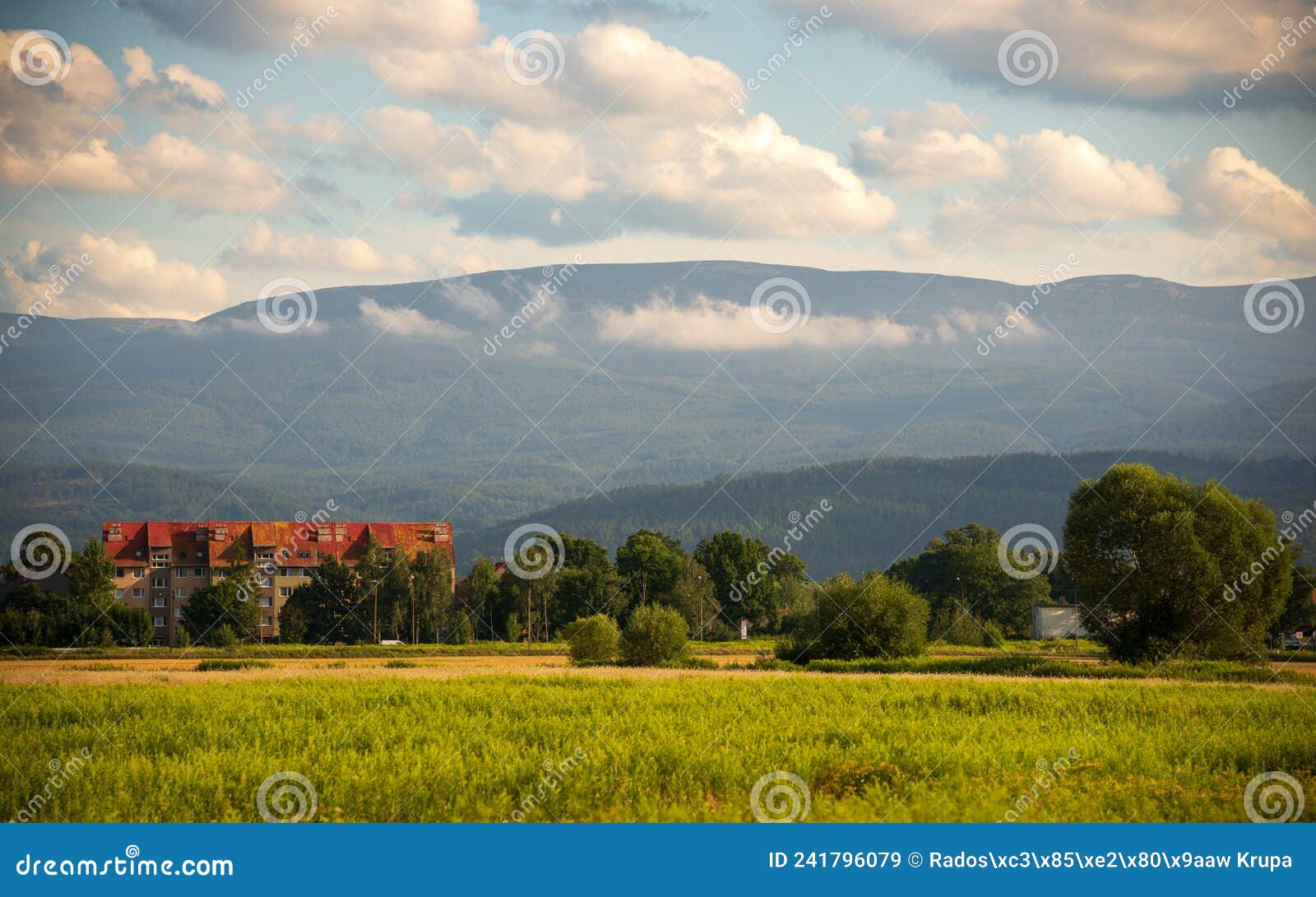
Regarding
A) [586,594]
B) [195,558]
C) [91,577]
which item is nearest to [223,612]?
[91,577]

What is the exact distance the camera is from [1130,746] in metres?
26.6

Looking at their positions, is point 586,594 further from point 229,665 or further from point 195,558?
point 229,665

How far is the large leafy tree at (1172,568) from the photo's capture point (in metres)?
52.1

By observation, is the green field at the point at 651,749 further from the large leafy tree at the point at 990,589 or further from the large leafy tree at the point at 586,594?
the large leafy tree at the point at 990,589

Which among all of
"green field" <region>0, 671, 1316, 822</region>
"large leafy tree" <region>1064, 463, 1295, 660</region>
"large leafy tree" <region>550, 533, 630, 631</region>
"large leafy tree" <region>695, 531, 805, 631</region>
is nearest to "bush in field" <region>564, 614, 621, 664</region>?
"green field" <region>0, 671, 1316, 822</region>

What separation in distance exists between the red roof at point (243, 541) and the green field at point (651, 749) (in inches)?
2944

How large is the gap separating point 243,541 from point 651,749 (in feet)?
310

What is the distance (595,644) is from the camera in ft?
192

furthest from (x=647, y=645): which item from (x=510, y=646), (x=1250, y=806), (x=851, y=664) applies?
(x=1250, y=806)

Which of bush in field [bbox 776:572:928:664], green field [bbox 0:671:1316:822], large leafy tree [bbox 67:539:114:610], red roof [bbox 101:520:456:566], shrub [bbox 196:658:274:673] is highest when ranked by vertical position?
red roof [bbox 101:520:456:566]

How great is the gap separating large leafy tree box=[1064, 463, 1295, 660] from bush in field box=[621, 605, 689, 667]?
18.5 m

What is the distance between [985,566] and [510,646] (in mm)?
47171

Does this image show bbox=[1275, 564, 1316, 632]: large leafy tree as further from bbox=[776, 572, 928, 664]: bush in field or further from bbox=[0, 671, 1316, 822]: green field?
bbox=[0, 671, 1316, 822]: green field

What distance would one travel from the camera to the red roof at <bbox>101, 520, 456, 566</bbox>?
365 feet
